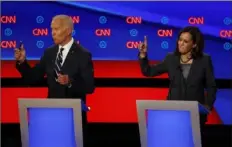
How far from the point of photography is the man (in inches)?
151

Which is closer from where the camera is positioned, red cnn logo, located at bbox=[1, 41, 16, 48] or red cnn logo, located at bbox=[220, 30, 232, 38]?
red cnn logo, located at bbox=[220, 30, 232, 38]

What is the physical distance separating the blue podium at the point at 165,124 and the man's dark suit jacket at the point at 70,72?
120 cm

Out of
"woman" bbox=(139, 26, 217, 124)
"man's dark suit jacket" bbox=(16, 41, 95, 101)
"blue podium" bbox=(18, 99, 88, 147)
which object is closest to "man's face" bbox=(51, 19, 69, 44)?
"man's dark suit jacket" bbox=(16, 41, 95, 101)

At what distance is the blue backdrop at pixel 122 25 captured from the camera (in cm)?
504

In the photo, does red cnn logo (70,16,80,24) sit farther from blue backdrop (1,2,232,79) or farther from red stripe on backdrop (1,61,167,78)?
red stripe on backdrop (1,61,167,78)

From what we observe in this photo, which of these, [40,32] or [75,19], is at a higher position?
[75,19]

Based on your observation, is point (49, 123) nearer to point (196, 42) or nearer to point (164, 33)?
point (196, 42)

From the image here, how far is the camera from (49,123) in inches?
109

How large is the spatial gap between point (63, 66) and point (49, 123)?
116cm

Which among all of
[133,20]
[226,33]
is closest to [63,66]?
[133,20]

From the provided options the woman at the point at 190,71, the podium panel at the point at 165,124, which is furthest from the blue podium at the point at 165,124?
the woman at the point at 190,71

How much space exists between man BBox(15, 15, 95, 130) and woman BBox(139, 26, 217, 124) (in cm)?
58

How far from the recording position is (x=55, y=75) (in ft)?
12.6

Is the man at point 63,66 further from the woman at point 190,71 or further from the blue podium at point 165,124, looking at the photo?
the blue podium at point 165,124
